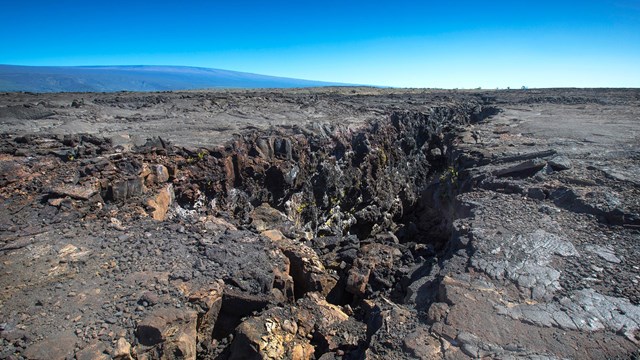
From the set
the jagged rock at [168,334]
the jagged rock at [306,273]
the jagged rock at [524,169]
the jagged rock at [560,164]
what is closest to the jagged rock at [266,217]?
the jagged rock at [306,273]

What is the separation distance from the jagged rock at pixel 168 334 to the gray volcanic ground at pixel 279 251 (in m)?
0.01

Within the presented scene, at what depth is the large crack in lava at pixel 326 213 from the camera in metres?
4.12

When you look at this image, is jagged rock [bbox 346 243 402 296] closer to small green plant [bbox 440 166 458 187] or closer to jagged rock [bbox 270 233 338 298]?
jagged rock [bbox 270 233 338 298]

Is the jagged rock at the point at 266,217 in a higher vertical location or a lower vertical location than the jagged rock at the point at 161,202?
lower

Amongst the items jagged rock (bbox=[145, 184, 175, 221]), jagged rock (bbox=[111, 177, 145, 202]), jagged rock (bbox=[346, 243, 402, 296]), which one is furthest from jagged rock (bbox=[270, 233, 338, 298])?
jagged rock (bbox=[111, 177, 145, 202])

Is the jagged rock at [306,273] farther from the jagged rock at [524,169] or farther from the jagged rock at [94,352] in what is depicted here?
the jagged rock at [524,169]

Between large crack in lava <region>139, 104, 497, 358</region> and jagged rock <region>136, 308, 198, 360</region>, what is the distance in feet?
0.73

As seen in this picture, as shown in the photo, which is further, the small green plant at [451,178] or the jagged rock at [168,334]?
the small green plant at [451,178]

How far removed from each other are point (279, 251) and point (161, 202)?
7.37 ft

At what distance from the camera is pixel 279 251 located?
5.23 m

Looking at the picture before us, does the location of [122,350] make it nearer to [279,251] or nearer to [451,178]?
[279,251]

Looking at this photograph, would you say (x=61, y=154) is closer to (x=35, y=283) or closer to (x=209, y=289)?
(x=35, y=283)

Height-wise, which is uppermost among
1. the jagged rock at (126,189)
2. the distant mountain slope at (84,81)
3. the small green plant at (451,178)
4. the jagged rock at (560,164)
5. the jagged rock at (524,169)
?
the distant mountain slope at (84,81)

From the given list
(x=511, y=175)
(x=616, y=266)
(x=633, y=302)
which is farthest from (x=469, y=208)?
(x=633, y=302)
